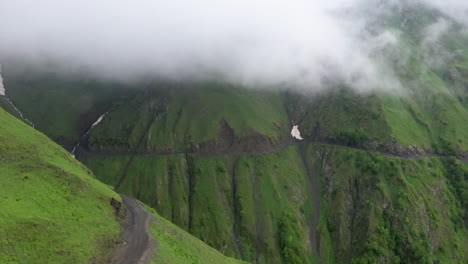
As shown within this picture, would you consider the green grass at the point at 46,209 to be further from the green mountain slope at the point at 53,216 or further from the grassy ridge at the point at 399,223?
the grassy ridge at the point at 399,223

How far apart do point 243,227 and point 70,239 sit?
123 meters

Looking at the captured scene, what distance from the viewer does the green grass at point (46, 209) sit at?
76.1 metres

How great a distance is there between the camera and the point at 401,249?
172 metres

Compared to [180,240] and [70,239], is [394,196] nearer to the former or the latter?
[180,240]

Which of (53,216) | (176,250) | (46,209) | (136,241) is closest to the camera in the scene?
(53,216)

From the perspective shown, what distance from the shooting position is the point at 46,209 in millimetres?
92000

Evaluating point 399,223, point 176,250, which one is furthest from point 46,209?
point 399,223

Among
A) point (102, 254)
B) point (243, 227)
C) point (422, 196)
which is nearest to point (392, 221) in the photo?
point (422, 196)

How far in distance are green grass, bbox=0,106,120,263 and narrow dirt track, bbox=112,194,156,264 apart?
3.42m

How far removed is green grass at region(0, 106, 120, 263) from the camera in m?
76.1

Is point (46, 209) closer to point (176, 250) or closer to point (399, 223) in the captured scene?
point (176, 250)

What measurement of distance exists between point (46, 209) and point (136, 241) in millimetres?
28388

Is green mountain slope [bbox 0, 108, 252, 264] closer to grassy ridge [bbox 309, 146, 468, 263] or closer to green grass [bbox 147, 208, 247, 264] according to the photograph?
green grass [bbox 147, 208, 247, 264]

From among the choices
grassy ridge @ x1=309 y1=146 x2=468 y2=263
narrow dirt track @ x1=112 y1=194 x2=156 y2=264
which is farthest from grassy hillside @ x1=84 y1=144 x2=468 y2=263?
narrow dirt track @ x1=112 y1=194 x2=156 y2=264
